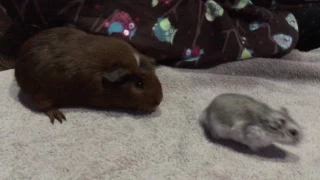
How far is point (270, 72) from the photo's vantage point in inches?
65.1

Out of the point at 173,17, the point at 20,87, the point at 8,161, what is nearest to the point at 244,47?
the point at 173,17

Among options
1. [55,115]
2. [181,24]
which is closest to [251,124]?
[181,24]

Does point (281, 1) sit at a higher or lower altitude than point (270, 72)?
higher

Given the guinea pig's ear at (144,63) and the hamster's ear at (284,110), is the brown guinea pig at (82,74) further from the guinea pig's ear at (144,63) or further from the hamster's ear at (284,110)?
the hamster's ear at (284,110)

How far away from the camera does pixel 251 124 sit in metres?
1.26

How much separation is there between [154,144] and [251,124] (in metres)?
0.32

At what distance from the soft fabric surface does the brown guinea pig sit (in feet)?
0.19

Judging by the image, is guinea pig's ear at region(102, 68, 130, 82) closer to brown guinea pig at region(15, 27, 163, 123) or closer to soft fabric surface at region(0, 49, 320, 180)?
brown guinea pig at region(15, 27, 163, 123)

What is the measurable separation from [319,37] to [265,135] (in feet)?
2.67

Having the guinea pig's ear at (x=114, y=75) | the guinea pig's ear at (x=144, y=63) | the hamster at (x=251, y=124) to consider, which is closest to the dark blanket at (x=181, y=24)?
the guinea pig's ear at (x=144, y=63)

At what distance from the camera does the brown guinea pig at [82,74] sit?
1323mm

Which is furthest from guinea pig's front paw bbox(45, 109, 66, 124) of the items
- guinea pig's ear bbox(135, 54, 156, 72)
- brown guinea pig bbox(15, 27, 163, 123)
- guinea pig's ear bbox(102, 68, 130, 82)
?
guinea pig's ear bbox(135, 54, 156, 72)

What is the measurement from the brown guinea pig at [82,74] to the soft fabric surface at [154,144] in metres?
0.06

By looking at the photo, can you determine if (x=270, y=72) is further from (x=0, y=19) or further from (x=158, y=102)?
(x=0, y=19)
